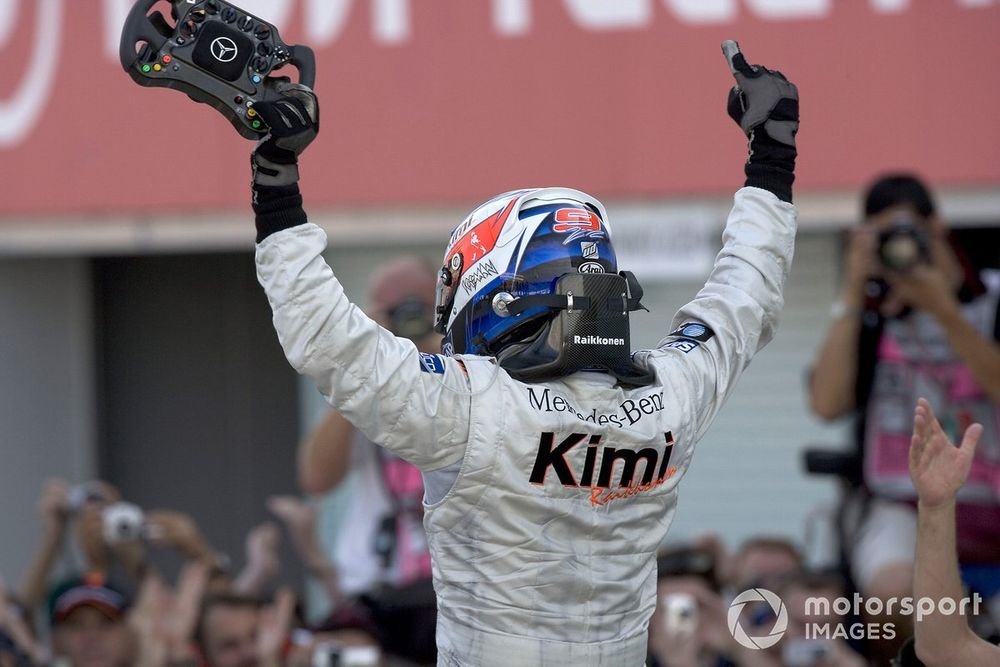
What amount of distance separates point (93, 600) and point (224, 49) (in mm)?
2780

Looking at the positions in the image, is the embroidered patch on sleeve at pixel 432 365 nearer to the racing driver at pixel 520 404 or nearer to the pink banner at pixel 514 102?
the racing driver at pixel 520 404

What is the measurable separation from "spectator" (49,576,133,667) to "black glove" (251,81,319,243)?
2637 millimetres

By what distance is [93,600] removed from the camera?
176 inches

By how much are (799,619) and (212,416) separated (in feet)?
14.2

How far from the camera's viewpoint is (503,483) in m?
2.14

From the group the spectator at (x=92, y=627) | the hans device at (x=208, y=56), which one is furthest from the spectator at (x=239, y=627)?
the hans device at (x=208, y=56)

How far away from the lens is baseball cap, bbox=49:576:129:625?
445cm

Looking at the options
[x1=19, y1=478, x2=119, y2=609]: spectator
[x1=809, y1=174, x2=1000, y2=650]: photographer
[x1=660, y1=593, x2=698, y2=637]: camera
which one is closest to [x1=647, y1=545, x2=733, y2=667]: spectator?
[x1=660, y1=593, x2=698, y2=637]: camera

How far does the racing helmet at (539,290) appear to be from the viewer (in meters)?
2.22

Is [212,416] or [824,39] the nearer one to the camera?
[824,39]

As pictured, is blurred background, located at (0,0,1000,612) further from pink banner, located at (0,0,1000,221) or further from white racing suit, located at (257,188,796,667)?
white racing suit, located at (257,188,796,667)

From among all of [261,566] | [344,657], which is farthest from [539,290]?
[261,566]

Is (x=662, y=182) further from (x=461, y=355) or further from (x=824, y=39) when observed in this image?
(x=461, y=355)

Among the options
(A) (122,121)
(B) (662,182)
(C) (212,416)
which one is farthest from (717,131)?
(C) (212,416)
